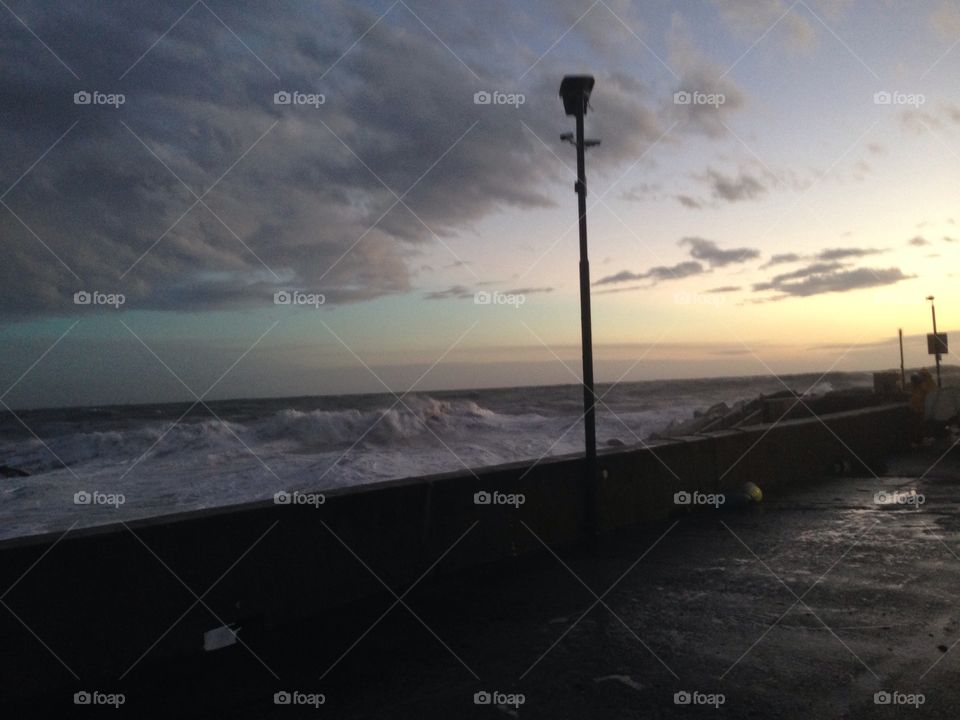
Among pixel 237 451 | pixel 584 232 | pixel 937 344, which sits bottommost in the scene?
pixel 237 451

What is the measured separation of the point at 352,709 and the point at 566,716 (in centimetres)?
124

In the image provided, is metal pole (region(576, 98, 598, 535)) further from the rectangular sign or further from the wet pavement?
the rectangular sign

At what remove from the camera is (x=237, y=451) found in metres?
33.2

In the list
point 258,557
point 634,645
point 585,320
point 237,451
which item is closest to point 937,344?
point 585,320

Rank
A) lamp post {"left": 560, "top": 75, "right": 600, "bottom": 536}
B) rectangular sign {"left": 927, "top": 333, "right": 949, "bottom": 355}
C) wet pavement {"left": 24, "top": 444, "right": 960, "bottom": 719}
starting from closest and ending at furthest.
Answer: wet pavement {"left": 24, "top": 444, "right": 960, "bottom": 719}, lamp post {"left": 560, "top": 75, "right": 600, "bottom": 536}, rectangular sign {"left": 927, "top": 333, "right": 949, "bottom": 355}

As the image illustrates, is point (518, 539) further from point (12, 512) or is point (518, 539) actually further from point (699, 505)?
point (12, 512)

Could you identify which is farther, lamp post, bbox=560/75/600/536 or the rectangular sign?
the rectangular sign

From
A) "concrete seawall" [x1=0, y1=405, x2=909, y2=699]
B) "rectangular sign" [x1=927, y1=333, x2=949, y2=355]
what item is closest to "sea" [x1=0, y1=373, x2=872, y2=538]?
"concrete seawall" [x1=0, y1=405, x2=909, y2=699]

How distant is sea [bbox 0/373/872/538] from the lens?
20.2 meters

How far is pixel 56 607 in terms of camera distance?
4.24 meters

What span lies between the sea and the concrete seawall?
7.56 ft

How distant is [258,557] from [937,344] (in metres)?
21.4

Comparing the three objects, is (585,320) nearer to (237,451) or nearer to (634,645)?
(634,645)

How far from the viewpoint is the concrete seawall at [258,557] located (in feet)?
13.8
